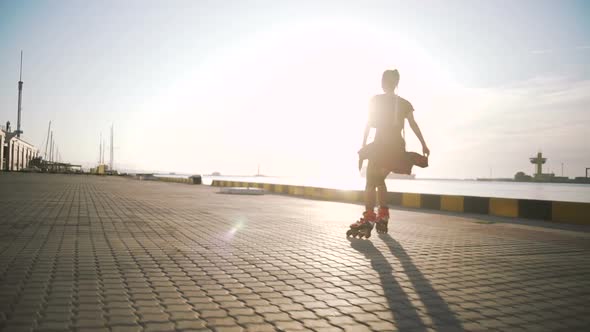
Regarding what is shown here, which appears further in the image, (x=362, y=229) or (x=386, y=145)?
(x=386, y=145)

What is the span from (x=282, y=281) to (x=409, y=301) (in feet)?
3.31

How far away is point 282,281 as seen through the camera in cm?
342

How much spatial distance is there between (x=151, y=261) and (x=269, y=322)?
2087mm

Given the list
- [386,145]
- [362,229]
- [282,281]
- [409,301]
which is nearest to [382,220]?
[362,229]

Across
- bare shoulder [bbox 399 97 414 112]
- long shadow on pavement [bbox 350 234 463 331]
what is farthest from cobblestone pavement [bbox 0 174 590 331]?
bare shoulder [bbox 399 97 414 112]

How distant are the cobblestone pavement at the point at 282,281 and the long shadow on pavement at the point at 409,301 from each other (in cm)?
1

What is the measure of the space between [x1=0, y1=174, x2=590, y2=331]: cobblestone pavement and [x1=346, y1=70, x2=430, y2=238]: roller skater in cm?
73

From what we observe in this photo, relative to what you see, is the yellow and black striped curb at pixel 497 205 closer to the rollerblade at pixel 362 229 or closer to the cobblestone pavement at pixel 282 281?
the cobblestone pavement at pixel 282 281

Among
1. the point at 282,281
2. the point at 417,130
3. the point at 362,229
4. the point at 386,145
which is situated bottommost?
the point at 282,281

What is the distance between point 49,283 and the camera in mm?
3207

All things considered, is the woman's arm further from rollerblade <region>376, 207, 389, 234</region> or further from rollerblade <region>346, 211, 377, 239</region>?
rollerblade <region>346, 211, 377, 239</region>

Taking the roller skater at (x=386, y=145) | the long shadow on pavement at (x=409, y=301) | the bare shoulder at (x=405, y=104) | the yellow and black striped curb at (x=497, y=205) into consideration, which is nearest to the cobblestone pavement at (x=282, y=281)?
the long shadow on pavement at (x=409, y=301)

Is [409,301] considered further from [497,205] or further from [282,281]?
[497,205]

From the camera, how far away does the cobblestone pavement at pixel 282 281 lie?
2479 mm
